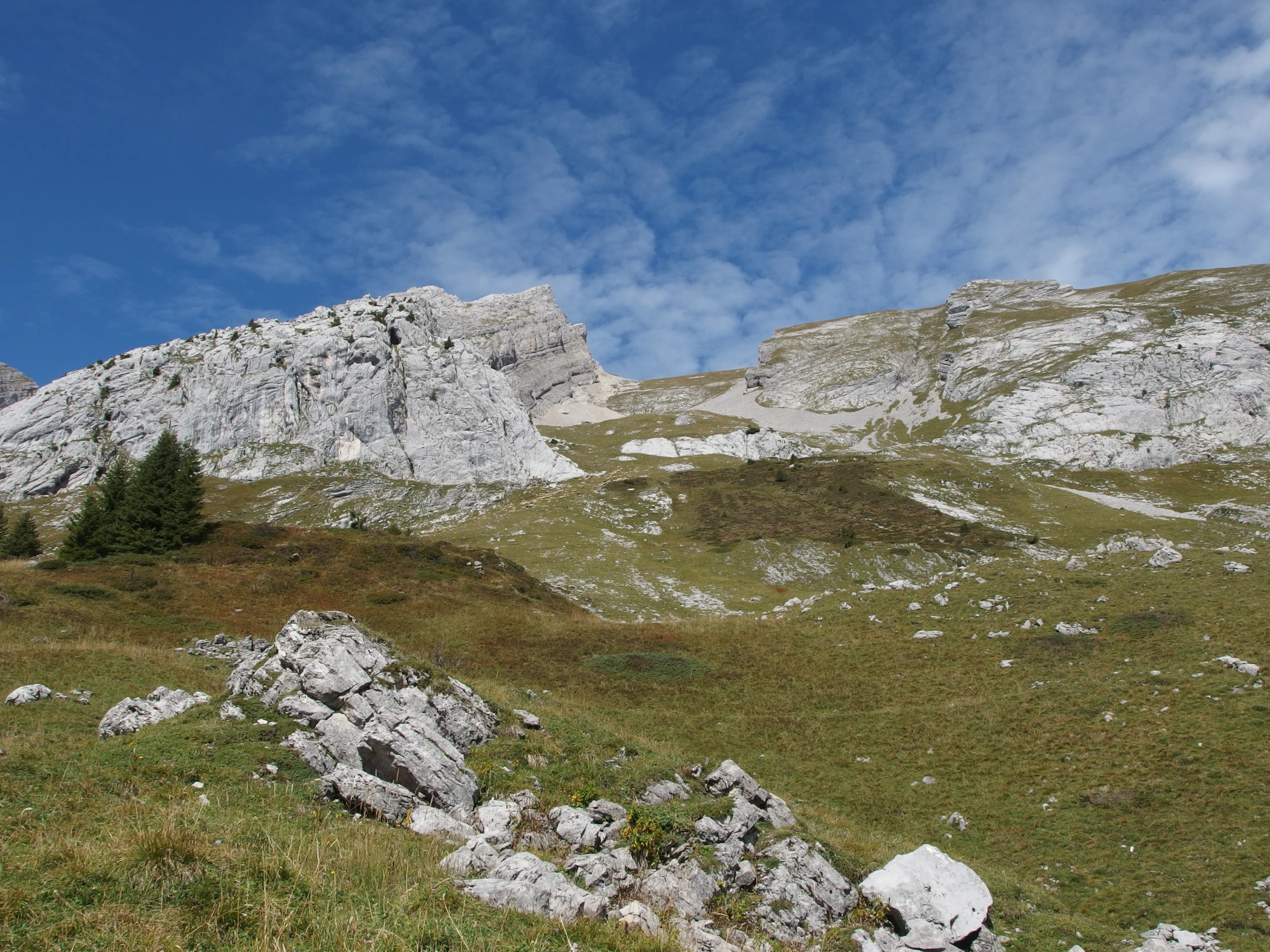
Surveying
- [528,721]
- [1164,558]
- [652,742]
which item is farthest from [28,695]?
[1164,558]

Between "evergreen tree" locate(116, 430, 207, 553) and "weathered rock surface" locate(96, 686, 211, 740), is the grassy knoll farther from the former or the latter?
"evergreen tree" locate(116, 430, 207, 553)

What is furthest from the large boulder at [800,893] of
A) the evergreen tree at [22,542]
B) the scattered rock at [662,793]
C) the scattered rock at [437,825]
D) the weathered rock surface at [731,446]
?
the weathered rock surface at [731,446]

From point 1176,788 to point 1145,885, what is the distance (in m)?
5.28

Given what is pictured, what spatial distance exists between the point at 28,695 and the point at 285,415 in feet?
402

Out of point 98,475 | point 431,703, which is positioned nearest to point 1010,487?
point 431,703

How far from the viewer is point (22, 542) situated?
57.1 meters

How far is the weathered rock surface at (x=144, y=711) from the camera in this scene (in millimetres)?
14820

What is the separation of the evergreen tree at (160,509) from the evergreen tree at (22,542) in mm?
13176

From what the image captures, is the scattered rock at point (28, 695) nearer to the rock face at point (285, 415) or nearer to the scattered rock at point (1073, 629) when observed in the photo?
the scattered rock at point (1073, 629)

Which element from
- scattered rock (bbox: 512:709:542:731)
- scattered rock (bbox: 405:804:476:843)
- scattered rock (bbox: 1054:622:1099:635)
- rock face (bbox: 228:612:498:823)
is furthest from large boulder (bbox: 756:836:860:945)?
scattered rock (bbox: 1054:622:1099:635)

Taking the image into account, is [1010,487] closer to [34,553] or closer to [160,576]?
[160,576]

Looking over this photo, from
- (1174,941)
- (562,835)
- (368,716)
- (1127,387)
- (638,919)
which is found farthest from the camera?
(1127,387)

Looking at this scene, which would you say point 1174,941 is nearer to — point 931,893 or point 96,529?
point 931,893

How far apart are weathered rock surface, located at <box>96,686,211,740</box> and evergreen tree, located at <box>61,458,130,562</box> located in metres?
36.5
